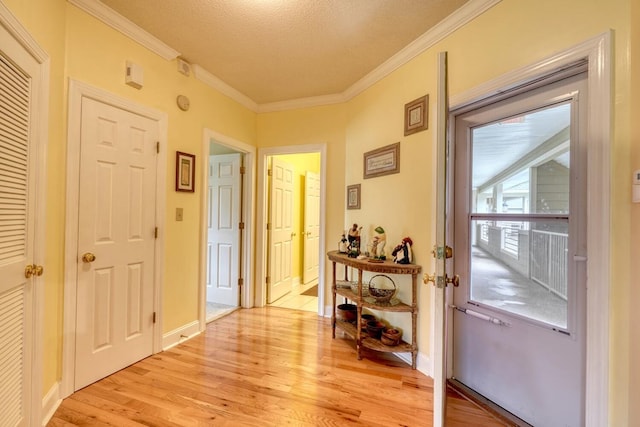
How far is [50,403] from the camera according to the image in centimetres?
158

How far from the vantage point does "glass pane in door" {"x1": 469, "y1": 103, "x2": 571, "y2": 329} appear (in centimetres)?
143

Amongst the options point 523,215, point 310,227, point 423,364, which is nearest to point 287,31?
point 523,215

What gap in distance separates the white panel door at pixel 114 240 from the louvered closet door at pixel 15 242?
1.52ft

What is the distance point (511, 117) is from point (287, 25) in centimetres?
164

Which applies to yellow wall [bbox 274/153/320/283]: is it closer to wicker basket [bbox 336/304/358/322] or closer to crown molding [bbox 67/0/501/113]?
crown molding [bbox 67/0/501/113]

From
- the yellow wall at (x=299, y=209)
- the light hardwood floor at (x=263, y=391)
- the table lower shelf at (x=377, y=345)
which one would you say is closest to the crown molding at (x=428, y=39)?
the yellow wall at (x=299, y=209)

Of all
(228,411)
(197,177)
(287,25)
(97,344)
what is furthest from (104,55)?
(228,411)

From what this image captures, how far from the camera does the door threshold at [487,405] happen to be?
61.3 inches

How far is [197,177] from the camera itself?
8.75 feet

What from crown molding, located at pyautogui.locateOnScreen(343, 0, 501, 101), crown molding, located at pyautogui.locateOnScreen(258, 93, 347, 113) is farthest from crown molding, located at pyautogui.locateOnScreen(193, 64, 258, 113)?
crown molding, located at pyautogui.locateOnScreen(343, 0, 501, 101)

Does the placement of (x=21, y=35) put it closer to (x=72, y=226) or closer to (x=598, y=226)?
(x=72, y=226)

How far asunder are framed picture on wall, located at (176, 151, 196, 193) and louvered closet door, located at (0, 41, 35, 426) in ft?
3.63

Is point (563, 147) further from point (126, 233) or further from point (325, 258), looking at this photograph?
point (126, 233)

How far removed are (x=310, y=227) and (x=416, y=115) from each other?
2.94 meters
